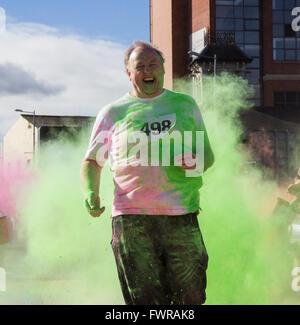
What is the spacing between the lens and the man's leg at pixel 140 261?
2.77 m

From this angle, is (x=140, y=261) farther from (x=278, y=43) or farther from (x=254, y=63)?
(x=278, y=43)

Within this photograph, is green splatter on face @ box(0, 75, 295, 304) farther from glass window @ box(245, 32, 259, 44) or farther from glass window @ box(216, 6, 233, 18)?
glass window @ box(245, 32, 259, 44)

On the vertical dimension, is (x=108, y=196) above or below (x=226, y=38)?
below

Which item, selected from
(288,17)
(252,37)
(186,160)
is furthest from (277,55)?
(186,160)

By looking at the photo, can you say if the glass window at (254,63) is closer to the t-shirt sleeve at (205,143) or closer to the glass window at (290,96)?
the glass window at (290,96)

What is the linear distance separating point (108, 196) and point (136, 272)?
237cm

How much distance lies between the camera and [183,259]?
9.14 feet

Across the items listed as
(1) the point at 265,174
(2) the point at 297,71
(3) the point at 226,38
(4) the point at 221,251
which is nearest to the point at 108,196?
(4) the point at 221,251

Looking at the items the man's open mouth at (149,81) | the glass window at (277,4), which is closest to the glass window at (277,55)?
the glass window at (277,4)

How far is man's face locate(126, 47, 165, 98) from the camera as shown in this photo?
295 centimetres

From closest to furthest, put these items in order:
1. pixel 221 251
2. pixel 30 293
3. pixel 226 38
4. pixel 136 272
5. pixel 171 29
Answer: pixel 136 272 < pixel 221 251 < pixel 30 293 < pixel 226 38 < pixel 171 29

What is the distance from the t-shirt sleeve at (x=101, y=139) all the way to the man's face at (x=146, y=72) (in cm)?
23

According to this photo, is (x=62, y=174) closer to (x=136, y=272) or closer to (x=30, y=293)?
(x=30, y=293)
